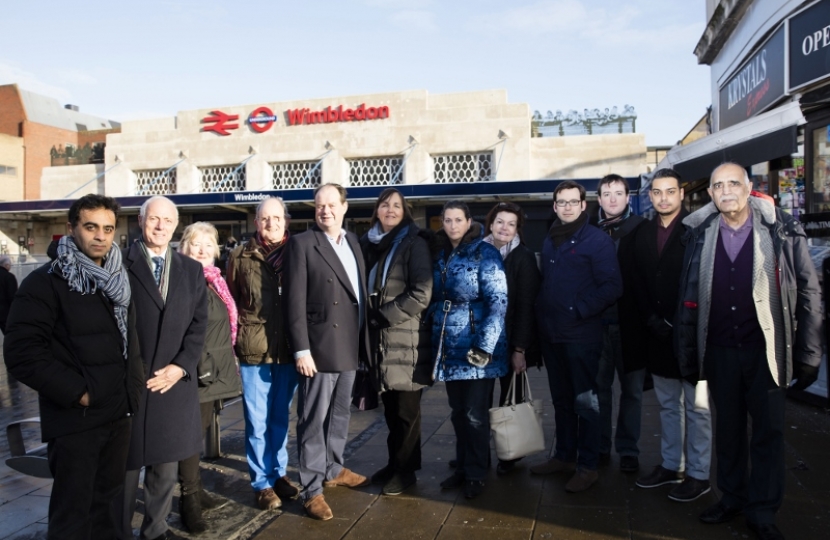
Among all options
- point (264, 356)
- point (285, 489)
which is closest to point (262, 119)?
point (264, 356)

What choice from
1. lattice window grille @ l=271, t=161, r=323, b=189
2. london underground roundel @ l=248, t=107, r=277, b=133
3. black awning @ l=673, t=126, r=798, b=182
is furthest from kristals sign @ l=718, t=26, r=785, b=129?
london underground roundel @ l=248, t=107, r=277, b=133

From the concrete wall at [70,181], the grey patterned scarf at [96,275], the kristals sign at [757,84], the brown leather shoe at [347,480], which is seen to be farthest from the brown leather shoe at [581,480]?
the concrete wall at [70,181]

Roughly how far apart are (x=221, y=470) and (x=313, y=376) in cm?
140

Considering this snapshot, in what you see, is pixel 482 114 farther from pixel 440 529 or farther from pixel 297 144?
pixel 440 529

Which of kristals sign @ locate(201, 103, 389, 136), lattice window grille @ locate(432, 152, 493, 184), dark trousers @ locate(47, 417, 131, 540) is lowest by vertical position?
dark trousers @ locate(47, 417, 131, 540)

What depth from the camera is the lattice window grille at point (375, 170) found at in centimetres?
2105

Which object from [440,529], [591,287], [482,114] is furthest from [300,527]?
[482,114]

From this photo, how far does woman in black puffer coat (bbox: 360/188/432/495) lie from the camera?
4102 mm

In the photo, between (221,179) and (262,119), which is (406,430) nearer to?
(262,119)

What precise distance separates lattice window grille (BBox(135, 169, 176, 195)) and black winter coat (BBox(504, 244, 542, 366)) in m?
21.5

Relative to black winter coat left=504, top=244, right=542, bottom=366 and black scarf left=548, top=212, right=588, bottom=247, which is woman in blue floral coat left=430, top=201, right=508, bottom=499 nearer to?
black winter coat left=504, top=244, right=542, bottom=366

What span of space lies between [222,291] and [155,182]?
21.5 m

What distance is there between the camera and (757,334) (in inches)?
135

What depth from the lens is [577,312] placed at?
4.04m
